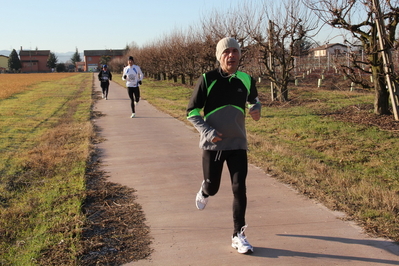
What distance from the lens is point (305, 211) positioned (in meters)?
4.95

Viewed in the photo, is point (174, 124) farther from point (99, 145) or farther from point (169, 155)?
point (169, 155)

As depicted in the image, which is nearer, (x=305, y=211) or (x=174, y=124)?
(x=305, y=211)

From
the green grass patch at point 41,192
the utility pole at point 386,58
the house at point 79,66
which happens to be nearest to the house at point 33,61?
the house at point 79,66

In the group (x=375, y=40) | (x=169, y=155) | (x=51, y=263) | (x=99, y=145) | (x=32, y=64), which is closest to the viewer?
(x=51, y=263)

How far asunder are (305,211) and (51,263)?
9.03 ft

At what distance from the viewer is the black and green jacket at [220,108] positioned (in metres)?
3.98

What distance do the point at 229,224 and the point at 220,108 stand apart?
135 cm

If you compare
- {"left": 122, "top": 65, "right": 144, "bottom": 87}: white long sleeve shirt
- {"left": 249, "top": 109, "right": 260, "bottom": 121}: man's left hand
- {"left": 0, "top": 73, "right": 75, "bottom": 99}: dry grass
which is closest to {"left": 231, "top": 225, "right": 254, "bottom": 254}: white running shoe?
{"left": 249, "top": 109, "right": 260, "bottom": 121}: man's left hand

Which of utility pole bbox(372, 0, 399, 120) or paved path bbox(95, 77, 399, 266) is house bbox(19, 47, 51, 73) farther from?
paved path bbox(95, 77, 399, 266)

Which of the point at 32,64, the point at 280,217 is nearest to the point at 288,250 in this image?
the point at 280,217

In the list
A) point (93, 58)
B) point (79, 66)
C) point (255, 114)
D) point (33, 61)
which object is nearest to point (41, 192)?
point (255, 114)

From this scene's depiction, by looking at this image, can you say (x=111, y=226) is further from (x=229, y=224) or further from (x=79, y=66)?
(x=79, y=66)

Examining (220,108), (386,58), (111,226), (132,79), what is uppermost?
(386,58)

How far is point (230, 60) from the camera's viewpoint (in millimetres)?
3979
